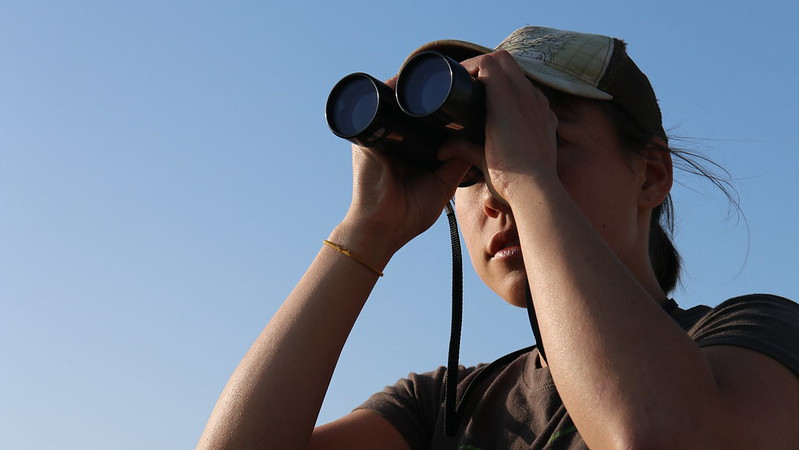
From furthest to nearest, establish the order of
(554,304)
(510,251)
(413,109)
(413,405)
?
(413,405), (510,251), (413,109), (554,304)

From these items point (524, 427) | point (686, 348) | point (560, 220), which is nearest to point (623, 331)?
point (686, 348)

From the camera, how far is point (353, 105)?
1950 millimetres

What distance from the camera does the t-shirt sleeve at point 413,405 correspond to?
2.10m

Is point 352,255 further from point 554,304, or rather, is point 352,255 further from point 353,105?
point 554,304

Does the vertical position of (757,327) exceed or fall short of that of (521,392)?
it exceeds it

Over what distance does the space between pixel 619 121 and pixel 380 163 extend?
0.50 m

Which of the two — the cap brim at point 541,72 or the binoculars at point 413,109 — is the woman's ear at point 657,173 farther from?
the binoculars at point 413,109

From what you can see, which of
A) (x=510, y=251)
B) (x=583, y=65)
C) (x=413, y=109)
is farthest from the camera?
(x=583, y=65)

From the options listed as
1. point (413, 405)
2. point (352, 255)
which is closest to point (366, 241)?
point (352, 255)

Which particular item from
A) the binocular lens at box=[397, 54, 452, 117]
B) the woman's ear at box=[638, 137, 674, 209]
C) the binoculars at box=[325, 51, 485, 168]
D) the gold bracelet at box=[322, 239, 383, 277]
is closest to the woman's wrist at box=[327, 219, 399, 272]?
the gold bracelet at box=[322, 239, 383, 277]

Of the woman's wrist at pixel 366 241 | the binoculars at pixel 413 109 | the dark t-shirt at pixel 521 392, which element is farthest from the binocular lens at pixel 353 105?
the dark t-shirt at pixel 521 392

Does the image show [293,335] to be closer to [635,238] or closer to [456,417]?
[456,417]

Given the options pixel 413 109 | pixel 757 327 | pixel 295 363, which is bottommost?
pixel 295 363

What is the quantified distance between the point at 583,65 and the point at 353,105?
49 cm
